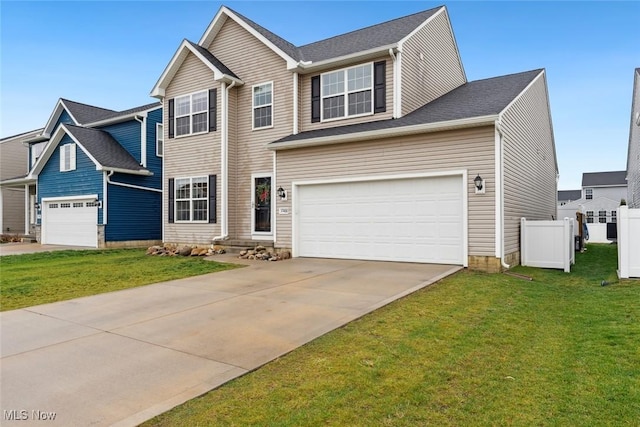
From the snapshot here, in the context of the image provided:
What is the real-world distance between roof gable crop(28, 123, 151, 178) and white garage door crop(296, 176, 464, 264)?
9957 mm

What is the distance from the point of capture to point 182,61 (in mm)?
15352

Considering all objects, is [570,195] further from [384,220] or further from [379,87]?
[384,220]

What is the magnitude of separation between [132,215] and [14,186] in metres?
12.1

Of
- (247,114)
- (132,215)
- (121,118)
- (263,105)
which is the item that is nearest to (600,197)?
(263,105)

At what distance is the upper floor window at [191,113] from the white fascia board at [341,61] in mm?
3906

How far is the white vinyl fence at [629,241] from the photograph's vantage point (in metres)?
7.82

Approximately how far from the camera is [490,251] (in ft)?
30.0

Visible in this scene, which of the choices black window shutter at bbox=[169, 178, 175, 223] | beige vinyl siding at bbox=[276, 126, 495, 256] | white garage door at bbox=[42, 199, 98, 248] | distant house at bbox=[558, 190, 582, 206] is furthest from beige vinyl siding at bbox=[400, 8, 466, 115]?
distant house at bbox=[558, 190, 582, 206]

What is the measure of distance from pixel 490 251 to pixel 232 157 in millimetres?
9562

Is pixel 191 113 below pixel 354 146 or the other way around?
the other way around

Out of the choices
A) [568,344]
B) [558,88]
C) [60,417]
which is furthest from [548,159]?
[60,417]

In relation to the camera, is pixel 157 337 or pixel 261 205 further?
pixel 261 205

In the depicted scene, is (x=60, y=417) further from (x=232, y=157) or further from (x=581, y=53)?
(x=581, y=53)

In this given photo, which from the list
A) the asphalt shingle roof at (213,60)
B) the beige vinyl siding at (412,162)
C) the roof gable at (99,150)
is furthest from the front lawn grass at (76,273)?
the asphalt shingle roof at (213,60)
